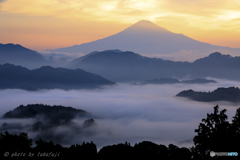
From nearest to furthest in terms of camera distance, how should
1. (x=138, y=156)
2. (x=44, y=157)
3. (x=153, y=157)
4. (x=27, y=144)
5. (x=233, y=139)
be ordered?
(x=233, y=139) < (x=44, y=157) < (x=27, y=144) < (x=153, y=157) < (x=138, y=156)

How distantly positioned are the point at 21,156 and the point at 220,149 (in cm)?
3364

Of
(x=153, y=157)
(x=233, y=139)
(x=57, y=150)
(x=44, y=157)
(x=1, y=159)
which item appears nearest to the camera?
(x=233, y=139)

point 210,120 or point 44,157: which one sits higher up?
point 210,120

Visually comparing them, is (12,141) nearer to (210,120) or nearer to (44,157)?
(44,157)

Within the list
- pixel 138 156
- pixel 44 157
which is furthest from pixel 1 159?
pixel 138 156

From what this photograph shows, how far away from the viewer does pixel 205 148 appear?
30.3 m

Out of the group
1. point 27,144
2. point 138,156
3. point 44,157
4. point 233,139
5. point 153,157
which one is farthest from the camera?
point 138,156

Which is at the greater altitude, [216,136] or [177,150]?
[216,136]

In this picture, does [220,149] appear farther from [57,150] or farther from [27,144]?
[27,144]

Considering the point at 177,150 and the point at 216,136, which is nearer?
the point at 216,136

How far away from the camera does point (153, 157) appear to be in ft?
235

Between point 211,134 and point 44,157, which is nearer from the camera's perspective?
point 211,134

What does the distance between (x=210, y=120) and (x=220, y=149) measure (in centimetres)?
318

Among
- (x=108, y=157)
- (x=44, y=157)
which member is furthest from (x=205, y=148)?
(x=108, y=157)
